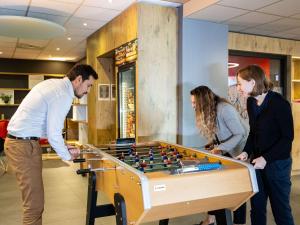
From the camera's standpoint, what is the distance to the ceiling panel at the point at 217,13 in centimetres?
360

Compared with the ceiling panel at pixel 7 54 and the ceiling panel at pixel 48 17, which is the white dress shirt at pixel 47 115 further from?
the ceiling panel at pixel 7 54

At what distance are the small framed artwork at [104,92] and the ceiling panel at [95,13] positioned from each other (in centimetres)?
136

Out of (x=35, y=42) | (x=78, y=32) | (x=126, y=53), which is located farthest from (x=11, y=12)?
(x=35, y=42)

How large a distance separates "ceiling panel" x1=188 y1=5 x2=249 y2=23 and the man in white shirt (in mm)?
2164

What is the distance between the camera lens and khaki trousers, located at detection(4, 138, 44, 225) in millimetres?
2316

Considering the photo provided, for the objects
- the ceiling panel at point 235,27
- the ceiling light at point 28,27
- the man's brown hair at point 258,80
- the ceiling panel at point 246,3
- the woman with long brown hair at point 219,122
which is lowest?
the woman with long brown hair at point 219,122

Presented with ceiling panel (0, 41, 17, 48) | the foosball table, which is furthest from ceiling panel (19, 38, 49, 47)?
the foosball table

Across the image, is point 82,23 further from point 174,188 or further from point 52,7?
point 174,188

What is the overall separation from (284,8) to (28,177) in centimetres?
343

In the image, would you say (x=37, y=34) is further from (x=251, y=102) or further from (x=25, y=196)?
(x=251, y=102)

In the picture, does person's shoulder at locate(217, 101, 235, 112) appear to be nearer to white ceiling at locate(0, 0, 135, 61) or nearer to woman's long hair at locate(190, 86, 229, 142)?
woman's long hair at locate(190, 86, 229, 142)

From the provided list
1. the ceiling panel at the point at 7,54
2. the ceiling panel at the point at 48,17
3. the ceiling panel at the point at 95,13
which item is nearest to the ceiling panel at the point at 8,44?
the ceiling panel at the point at 7,54

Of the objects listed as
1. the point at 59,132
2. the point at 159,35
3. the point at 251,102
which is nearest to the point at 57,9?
the point at 159,35

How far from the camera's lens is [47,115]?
90.1 inches
